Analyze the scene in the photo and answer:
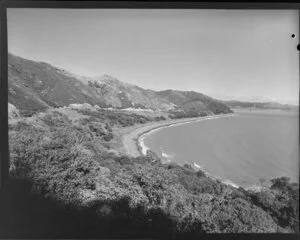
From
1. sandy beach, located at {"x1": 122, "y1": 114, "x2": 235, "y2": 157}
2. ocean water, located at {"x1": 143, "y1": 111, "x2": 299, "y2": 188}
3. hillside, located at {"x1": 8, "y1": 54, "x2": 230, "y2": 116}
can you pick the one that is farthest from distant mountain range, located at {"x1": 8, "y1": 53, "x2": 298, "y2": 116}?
ocean water, located at {"x1": 143, "y1": 111, "x2": 299, "y2": 188}

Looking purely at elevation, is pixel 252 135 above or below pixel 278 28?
below

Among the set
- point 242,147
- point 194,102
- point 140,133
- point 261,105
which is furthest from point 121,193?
point 261,105

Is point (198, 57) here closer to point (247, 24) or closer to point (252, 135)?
point (247, 24)

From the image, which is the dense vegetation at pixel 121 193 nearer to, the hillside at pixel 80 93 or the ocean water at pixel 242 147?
the ocean water at pixel 242 147

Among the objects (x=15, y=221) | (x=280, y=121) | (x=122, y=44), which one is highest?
(x=122, y=44)

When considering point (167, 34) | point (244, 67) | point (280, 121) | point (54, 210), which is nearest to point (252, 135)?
point (280, 121)

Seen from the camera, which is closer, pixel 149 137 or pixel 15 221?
pixel 15 221

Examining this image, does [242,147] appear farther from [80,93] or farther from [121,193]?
[80,93]
